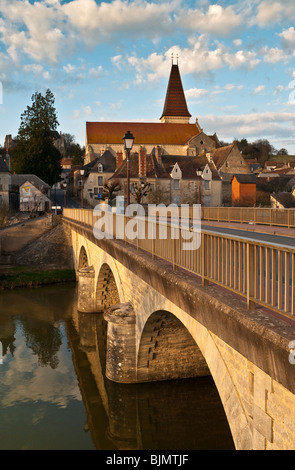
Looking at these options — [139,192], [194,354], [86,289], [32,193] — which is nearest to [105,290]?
[86,289]

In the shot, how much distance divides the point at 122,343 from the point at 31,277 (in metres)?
21.8

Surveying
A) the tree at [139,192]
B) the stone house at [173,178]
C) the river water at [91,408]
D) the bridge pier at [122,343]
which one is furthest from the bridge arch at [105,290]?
the stone house at [173,178]

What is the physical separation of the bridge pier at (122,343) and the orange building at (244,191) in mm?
48898

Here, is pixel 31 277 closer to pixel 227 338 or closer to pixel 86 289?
pixel 86 289

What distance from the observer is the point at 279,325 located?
4.11 metres

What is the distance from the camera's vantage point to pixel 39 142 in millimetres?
59812

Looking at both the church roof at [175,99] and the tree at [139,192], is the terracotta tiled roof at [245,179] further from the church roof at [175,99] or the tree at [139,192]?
the church roof at [175,99]

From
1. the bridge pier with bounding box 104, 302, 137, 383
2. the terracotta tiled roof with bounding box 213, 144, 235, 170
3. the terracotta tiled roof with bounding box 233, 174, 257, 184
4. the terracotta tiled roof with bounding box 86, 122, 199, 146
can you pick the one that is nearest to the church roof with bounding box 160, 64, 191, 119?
the terracotta tiled roof with bounding box 86, 122, 199, 146

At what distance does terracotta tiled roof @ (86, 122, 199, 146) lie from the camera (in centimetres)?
8812

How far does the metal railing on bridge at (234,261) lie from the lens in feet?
14.3

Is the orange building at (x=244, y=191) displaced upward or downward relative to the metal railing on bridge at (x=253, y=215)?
upward

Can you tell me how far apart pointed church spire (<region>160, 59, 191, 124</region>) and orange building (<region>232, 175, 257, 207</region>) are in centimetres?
4156
